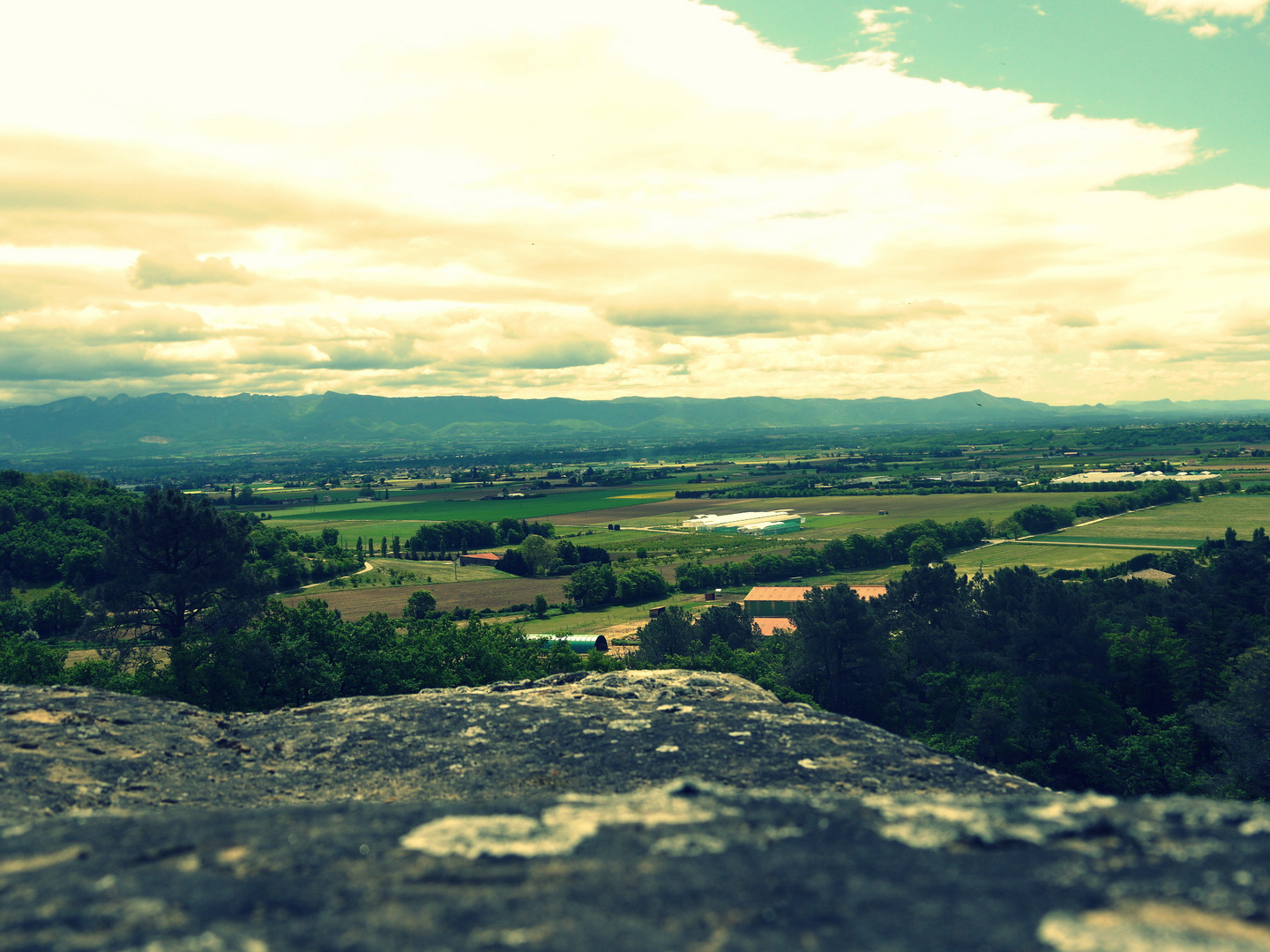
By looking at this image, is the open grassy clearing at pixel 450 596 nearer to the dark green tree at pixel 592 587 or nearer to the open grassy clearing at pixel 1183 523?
the dark green tree at pixel 592 587

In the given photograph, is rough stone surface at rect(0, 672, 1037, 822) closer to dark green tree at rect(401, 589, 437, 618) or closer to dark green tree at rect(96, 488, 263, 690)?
dark green tree at rect(96, 488, 263, 690)

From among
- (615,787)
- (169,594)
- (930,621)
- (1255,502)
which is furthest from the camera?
(1255,502)

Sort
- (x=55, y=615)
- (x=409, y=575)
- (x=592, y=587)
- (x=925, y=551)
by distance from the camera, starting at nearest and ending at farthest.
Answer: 1. (x=55, y=615)
2. (x=592, y=587)
3. (x=925, y=551)
4. (x=409, y=575)

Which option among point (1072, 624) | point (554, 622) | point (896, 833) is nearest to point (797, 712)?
point (896, 833)

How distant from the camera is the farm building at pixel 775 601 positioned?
82000mm

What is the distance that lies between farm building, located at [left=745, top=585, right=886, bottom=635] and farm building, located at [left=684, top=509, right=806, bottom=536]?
52881mm

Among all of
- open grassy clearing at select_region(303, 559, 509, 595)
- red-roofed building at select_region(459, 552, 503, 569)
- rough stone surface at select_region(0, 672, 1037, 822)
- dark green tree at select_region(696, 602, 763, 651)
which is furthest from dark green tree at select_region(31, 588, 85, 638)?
rough stone surface at select_region(0, 672, 1037, 822)

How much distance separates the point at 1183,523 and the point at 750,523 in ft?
253

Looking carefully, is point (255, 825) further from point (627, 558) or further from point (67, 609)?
point (627, 558)

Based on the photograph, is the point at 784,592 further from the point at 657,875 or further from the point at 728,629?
the point at 657,875

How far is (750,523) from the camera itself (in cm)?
16475

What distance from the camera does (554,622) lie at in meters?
89.7

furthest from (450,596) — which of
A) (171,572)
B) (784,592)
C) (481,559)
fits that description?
(171,572)

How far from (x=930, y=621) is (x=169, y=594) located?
56485 mm
